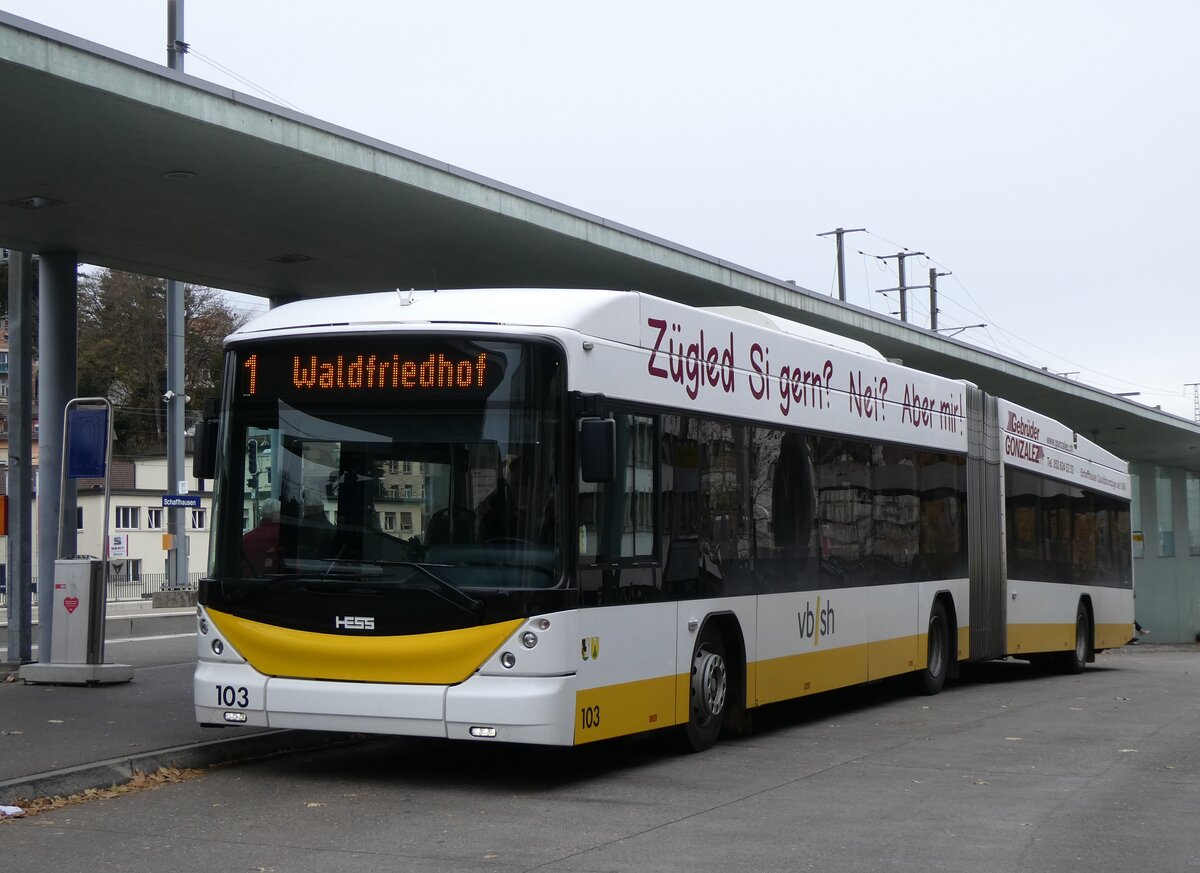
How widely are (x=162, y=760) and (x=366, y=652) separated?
1.74 metres

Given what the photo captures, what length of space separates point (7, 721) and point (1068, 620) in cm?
1476

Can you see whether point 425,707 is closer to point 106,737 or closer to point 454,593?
point 454,593

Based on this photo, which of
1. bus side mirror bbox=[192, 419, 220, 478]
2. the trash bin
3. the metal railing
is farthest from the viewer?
the metal railing

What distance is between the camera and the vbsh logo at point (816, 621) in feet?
44.3

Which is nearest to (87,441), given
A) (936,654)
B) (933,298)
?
(936,654)

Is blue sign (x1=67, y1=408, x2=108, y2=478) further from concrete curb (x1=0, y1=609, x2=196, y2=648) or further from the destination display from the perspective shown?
concrete curb (x1=0, y1=609, x2=196, y2=648)

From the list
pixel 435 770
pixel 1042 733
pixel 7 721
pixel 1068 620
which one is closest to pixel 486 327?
pixel 435 770

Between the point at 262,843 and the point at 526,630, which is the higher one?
the point at 526,630

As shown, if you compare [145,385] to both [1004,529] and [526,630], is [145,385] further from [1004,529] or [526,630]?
[526,630]

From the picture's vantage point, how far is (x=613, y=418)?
1050 centimetres

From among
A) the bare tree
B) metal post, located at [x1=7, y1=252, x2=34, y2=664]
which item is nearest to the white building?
the bare tree

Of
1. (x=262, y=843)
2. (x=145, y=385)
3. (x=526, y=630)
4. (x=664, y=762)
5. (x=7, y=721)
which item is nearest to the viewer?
(x=262, y=843)

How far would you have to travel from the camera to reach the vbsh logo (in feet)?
44.3

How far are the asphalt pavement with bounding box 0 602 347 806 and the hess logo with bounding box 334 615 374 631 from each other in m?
1.64
